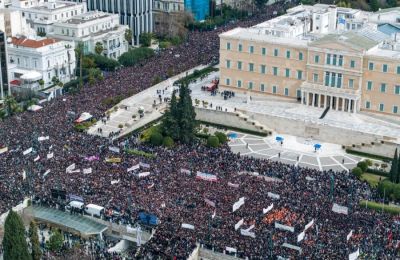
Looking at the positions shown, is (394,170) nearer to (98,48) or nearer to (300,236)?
(300,236)

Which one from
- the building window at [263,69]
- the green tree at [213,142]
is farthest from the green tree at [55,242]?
the building window at [263,69]

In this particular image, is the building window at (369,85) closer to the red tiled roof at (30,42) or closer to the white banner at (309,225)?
the white banner at (309,225)

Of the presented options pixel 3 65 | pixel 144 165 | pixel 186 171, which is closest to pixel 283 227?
pixel 186 171

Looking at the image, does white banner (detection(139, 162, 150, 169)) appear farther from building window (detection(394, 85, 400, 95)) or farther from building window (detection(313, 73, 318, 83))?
building window (detection(394, 85, 400, 95))

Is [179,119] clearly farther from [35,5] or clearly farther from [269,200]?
[35,5]

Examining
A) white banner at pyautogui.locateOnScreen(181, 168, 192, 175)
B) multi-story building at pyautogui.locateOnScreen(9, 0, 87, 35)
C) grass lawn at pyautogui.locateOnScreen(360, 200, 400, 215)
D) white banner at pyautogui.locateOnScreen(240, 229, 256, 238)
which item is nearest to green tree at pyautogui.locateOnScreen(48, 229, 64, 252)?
white banner at pyautogui.locateOnScreen(240, 229, 256, 238)

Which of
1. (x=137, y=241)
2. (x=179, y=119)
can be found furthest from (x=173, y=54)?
(x=137, y=241)
